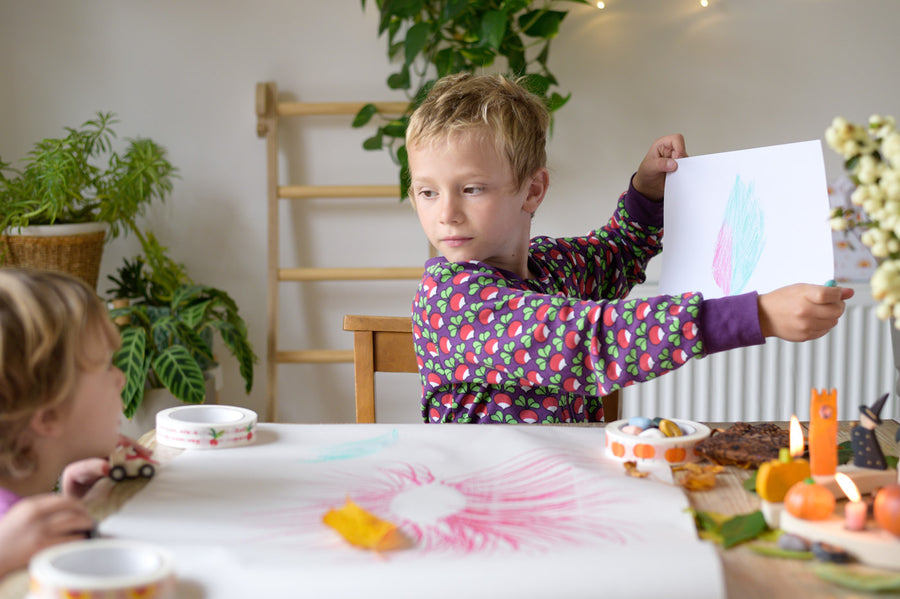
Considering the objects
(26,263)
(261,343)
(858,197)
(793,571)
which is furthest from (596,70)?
(793,571)

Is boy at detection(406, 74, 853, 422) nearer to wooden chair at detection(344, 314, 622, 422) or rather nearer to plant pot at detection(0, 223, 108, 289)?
wooden chair at detection(344, 314, 622, 422)

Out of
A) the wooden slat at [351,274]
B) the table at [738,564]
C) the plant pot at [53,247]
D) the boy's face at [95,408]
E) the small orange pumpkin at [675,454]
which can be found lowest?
the table at [738,564]

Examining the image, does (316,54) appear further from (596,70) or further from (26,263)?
(26,263)

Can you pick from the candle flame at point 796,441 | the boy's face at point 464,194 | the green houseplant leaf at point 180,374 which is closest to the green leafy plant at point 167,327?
the green houseplant leaf at point 180,374

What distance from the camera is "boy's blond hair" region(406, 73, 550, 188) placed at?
3.37 ft

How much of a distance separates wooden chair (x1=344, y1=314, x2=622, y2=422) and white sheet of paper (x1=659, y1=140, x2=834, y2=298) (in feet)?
1.19

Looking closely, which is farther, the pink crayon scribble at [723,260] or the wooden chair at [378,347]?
the wooden chair at [378,347]

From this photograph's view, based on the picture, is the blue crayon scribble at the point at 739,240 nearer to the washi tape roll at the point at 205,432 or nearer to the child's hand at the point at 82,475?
the washi tape roll at the point at 205,432

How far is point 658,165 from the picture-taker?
1158 mm

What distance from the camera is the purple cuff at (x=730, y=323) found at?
2.52 ft

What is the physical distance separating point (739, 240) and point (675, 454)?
1.23 feet

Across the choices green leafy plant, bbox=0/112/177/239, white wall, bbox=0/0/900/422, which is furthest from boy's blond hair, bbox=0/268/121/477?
white wall, bbox=0/0/900/422

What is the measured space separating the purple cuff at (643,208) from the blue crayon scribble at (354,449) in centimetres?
65

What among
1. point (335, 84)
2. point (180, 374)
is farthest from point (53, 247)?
point (335, 84)
